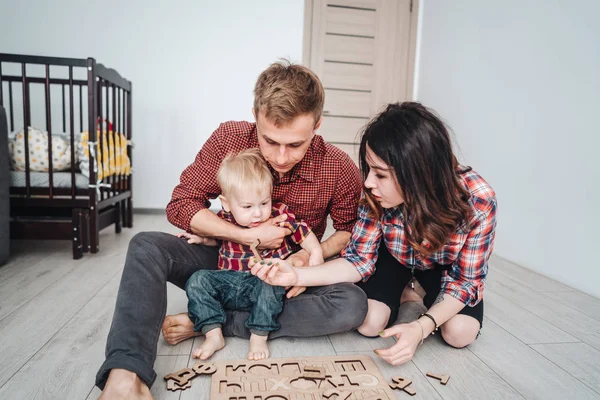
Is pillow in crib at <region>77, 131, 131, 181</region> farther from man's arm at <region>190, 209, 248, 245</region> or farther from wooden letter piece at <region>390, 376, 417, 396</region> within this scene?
wooden letter piece at <region>390, 376, 417, 396</region>

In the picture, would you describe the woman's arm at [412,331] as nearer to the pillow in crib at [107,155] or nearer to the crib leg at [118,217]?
the pillow in crib at [107,155]

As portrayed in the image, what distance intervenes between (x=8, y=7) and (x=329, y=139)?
8.70 ft

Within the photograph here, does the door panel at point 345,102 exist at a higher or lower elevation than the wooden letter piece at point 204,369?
higher

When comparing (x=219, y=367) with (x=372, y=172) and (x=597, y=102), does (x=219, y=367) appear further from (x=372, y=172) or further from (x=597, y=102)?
(x=597, y=102)

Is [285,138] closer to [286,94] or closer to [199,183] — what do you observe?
[286,94]

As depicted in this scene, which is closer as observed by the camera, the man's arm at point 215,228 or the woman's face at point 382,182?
the woman's face at point 382,182

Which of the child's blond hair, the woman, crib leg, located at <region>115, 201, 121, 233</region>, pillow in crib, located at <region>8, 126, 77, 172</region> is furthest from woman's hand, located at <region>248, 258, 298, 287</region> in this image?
crib leg, located at <region>115, 201, 121, 233</region>

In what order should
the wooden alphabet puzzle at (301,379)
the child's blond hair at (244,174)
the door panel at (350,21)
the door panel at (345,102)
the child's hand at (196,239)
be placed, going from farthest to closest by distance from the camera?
the door panel at (345,102) < the door panel at (350,21) < the child's hand at (196,239) < the child's blond hair at (244,174) < the wooden alphabet puzzle at (301,379)

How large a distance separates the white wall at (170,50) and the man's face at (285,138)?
2.44 metres

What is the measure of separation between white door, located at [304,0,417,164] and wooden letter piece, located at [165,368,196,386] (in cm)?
275

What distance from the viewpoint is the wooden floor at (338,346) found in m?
0.98

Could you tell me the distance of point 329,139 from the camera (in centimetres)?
369

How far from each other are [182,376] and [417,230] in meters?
0.68

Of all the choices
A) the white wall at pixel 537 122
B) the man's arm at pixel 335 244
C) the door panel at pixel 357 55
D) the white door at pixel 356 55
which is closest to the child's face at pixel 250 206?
the man's arm at pixel 335 244
